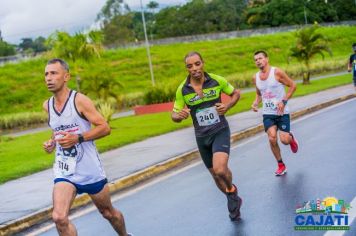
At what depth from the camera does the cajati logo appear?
645cm

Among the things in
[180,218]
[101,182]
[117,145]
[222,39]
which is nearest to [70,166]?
[101,182]

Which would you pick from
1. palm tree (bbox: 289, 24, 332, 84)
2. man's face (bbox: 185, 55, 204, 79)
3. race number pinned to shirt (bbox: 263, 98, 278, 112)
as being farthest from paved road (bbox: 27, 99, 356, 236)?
palm tree (bbox: 289, 24, 332, 84)

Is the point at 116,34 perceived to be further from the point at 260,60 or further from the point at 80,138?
the point at 80,138

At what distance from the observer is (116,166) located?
12.6 meters

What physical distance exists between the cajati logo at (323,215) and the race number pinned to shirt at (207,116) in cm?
140

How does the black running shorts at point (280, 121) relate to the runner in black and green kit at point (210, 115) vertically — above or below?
below

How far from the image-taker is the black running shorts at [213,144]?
738 centimetres

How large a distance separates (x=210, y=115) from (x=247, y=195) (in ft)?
5.56

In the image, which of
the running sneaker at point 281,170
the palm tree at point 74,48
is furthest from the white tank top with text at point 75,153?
the palm tree at point 74,48

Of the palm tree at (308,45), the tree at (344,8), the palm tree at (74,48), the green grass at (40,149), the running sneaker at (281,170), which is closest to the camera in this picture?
the running sneaker at (281,170)

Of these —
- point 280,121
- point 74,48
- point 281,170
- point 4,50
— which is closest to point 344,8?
point 4,50

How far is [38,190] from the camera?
1068cm

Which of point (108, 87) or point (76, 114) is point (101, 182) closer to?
point (76, 114)

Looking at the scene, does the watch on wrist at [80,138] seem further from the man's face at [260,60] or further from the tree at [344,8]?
the tree at [344,8]
